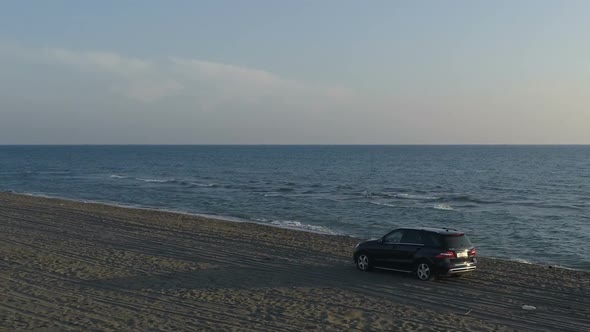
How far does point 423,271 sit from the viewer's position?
17500 mm

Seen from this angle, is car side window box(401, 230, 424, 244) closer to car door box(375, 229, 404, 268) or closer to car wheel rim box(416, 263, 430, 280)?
car door box(375, 229, 404, 268)

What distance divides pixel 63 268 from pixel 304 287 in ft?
25.3

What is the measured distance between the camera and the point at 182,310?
13656 millimetres

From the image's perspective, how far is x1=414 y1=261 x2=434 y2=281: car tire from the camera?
17.4m

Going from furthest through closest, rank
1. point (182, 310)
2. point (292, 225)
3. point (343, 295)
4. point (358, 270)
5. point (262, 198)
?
1. point (262, 198)
2. point (292, 225)
3. point (358, 270)
4. point (343, 295)
5. point (182, 310)

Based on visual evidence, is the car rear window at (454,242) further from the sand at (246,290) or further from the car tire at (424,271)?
the sand at (246,290)

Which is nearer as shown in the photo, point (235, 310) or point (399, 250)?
point (235, 310)

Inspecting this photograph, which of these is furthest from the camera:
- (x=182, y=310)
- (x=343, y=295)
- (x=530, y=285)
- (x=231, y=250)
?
(x=231, y=250)

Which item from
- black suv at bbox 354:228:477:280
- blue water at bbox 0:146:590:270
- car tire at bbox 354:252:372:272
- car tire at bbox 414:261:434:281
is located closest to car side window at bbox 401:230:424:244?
black suv at bbox 354:228:477:280

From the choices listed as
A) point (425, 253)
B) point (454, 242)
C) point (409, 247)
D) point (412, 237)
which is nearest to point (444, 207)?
point (412, 237)

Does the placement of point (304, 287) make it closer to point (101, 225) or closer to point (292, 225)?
point (101, 225)

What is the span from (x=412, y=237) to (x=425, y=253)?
0.80 metres

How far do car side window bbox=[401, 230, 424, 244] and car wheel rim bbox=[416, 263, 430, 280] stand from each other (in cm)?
76

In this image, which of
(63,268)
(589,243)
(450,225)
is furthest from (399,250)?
(450,225)
